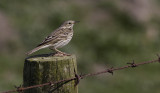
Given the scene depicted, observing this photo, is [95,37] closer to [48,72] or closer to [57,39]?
[57,39]

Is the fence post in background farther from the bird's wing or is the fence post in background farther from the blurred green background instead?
the blurred green background

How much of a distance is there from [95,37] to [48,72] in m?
11.6

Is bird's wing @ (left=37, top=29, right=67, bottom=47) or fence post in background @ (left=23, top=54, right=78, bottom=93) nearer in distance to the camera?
fence post in background @ (left=23, top=54, right=78, bottom=93)

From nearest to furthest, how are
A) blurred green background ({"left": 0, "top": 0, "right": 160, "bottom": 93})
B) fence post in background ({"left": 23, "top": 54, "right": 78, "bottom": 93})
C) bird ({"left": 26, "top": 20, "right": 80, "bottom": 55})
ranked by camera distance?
fence post in background ({"left": 23, "top": 54, "right": 78, "bottom": 93})
bird ({"left": 26, "top": 20, "right": 80, "bottom": 55})
blurred green background ({"left": 0, "top": 0, "right": 160, "bottom": 93})

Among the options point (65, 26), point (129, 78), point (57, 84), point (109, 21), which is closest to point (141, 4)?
point (109, 21)

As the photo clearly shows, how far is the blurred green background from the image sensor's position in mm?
14758

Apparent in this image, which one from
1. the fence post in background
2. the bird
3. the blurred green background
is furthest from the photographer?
the blurred green background

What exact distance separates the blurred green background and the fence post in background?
708cm

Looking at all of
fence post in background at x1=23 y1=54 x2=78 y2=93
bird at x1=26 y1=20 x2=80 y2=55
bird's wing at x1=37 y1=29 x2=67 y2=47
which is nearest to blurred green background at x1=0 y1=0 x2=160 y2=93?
bird at x1=26 y1=20 x2=80 y2=55

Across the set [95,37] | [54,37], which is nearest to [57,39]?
[54,37]

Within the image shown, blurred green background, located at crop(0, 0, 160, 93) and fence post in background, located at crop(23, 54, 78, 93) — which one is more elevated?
blurred green background, located at crop(0, 0, 160, 93)

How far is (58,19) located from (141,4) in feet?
20.1

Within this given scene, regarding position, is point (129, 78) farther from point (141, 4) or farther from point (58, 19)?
point (141, 4)

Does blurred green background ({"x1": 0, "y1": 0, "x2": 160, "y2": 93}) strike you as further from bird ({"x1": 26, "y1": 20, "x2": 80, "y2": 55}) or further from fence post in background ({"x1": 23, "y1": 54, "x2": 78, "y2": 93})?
fence post in background ({"x1": 23, "y1": 54, "x2": 78, "y2": 93})
